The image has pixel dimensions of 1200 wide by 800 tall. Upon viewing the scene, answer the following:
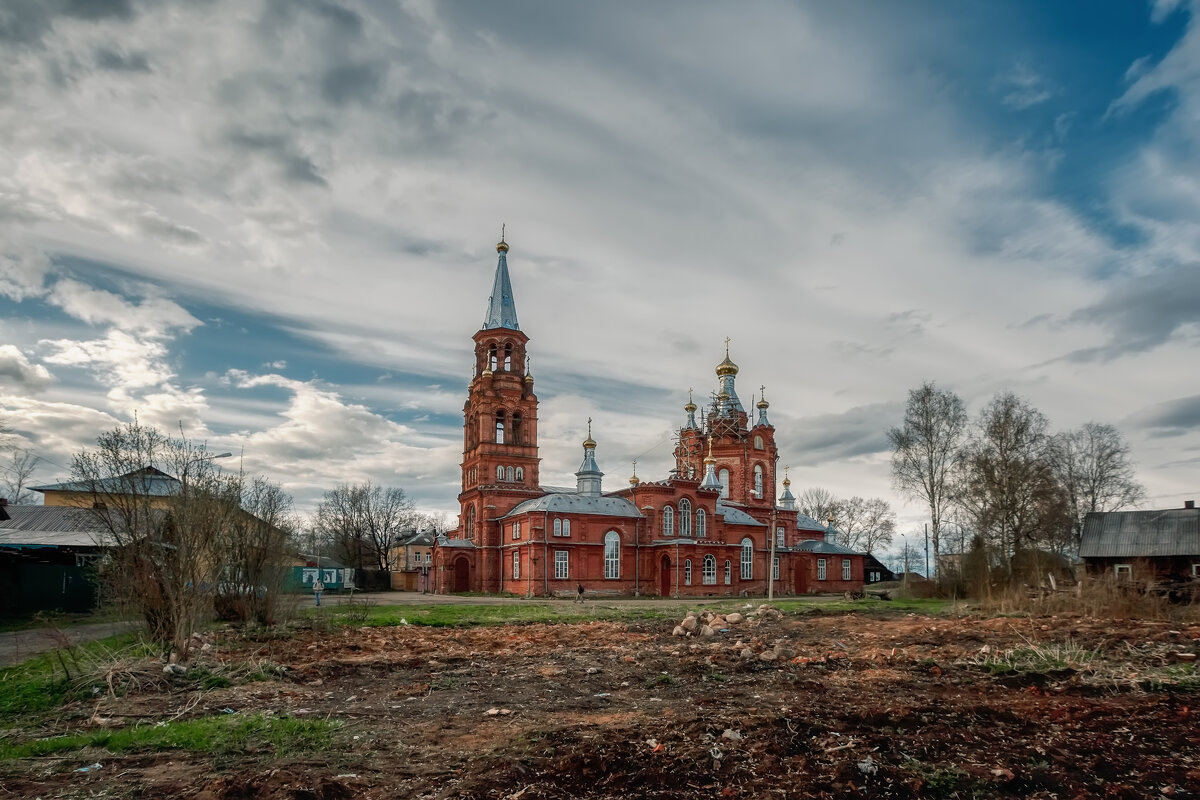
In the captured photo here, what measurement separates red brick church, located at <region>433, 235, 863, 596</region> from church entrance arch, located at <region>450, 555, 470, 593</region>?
2.6 inches

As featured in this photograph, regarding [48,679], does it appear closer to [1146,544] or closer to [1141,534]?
[1146,544]

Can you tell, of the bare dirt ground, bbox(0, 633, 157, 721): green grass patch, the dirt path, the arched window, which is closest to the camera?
the bare dirt ground

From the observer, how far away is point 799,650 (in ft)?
49.5

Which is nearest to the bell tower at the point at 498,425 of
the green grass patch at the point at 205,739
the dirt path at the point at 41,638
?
the dirt path at the point at 41,638

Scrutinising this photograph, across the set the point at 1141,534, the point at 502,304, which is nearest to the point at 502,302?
the point at 502,304

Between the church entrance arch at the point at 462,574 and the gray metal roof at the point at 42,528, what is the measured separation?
21840 millimetres

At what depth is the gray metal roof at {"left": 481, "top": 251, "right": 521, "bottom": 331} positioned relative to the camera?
51906 millimetres

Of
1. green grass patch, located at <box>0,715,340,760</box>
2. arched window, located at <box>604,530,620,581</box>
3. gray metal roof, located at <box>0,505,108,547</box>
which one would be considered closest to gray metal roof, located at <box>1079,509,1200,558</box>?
arched window, located at <box>604,530,620,581</box>

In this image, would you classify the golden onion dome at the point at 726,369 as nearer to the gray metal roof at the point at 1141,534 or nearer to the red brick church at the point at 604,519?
the red brick church at the point at 604,519

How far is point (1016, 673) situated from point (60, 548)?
26.6 metres

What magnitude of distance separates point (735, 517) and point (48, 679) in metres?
43.6

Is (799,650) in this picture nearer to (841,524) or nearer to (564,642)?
(564,642)

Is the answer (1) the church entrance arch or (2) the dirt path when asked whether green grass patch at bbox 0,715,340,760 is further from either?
(1) the church entrance arch

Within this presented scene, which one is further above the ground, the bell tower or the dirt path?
the bell tower
